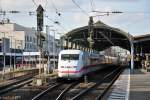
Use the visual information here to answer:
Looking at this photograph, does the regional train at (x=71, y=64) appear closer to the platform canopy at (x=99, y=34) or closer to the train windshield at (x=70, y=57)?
the train windshield at (x=70, y=57)

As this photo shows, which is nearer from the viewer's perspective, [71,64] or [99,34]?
[71,64]

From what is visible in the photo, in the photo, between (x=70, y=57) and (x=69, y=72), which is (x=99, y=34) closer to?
(x=70, y=57)

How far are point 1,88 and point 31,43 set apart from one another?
131 metres

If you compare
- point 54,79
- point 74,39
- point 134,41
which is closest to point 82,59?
point 54,79

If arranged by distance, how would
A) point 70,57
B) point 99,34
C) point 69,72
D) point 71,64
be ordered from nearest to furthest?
1. point 69,72
2. point 71,64
3. point 70,57
4. point 99,34

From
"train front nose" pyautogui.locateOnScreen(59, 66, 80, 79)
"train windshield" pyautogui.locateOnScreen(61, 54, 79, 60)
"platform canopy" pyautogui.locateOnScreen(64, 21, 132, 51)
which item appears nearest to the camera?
"train front nose" pyautogui.locateOnScreen(59, 66, 80, 79)

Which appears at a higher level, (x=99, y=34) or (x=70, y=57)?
(x=99, y=34)

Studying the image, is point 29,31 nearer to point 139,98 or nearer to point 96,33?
point 96,33

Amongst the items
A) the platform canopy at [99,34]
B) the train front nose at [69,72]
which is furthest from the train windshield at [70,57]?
the platform canopy at [99,34]

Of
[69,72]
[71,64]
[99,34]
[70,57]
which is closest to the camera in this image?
[69,72]

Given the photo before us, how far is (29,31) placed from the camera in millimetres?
166000

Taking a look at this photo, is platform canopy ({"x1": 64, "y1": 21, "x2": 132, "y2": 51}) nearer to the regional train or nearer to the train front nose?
the regional train

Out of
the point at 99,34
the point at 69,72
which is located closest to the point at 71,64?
the point at 69,72

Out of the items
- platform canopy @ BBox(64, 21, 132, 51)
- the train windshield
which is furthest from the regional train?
platform canopy @ BBox(64, 21, 132, 51)
